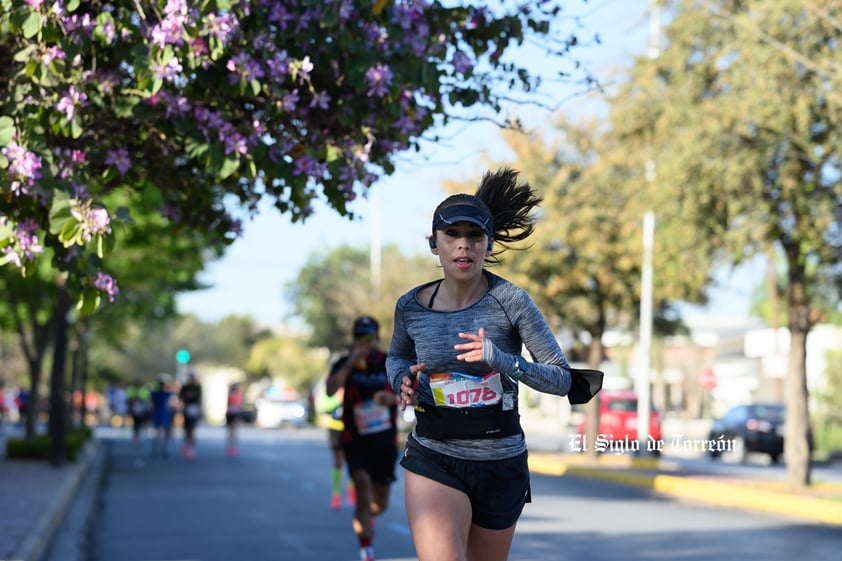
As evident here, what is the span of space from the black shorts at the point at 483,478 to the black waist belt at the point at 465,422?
0.08m

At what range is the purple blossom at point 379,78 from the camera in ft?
26.0

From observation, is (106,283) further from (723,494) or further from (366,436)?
(723,494)

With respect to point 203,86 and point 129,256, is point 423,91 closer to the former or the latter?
point 203,86

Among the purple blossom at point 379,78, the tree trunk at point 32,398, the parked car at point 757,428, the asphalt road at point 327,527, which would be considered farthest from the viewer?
the parked car at point 757,428

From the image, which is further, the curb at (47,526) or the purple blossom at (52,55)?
the curb at (47,526)

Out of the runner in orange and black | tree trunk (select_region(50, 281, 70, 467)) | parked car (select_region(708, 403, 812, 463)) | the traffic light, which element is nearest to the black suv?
parked car (select_region(708, 403, 812, 463))

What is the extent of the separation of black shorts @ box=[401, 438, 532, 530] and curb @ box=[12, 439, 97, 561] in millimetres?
6358

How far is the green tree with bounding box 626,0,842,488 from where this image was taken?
17781 millimetres

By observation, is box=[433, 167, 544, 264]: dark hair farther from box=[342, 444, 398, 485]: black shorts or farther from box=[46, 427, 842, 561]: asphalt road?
box=[46, 427, 842, 561]: asphalt road

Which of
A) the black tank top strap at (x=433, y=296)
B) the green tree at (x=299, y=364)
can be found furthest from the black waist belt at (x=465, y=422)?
the green tree at (x=299, y=364)

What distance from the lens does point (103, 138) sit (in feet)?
28.5

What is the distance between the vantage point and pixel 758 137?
19016 mm

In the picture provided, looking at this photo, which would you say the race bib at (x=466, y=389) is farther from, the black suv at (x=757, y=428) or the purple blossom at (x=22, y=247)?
the black suv at (x=757, y=428)

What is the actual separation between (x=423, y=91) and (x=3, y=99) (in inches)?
101
